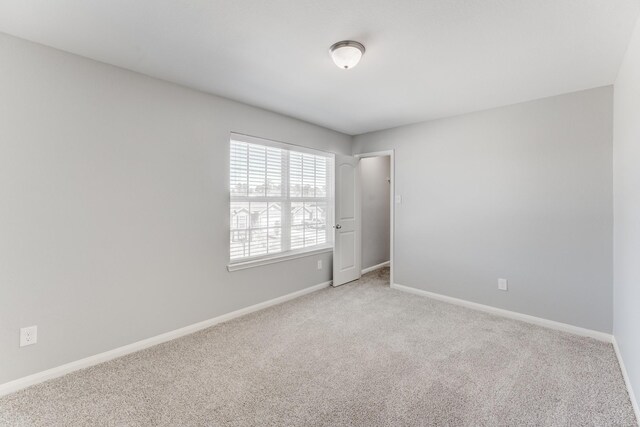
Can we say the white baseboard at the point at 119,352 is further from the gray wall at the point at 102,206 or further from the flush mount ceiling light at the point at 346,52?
the flush mount ceiling light at the point at 346,52

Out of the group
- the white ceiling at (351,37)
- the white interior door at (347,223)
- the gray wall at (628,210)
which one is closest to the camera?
the white ceiling at (351,37)

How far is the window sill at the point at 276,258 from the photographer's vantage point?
10.6 ft

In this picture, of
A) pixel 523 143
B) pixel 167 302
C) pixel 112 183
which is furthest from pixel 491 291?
pixel 112 183

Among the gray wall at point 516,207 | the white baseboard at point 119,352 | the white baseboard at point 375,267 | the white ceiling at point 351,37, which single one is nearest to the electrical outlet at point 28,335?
the white baseboard at point 119,352

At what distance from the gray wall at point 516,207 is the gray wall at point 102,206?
8.08 ft

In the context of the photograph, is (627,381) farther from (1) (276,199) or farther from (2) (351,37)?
(1) (276,199)

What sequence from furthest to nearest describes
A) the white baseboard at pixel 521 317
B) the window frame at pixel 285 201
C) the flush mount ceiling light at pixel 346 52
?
the window frame at pixel 285 201
the white baseboard at pixel 521 317
the flush mount ceiling light at pixel 346 52

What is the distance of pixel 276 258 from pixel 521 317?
2.79 m

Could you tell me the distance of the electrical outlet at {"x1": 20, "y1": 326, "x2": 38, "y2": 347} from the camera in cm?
203

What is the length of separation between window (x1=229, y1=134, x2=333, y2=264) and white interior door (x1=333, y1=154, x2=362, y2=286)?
0.57ft

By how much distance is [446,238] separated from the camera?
3.80 metres

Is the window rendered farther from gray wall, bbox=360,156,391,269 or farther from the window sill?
gray wall, bbox=360,156,391,269

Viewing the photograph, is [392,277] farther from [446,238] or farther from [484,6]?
[484,6]

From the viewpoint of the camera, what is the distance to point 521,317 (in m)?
3.20
